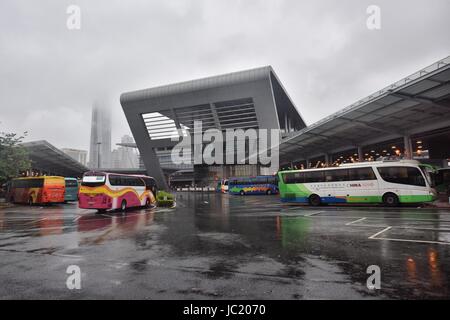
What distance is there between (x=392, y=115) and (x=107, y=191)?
23474 mm

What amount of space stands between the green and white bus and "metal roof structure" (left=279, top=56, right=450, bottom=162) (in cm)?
509

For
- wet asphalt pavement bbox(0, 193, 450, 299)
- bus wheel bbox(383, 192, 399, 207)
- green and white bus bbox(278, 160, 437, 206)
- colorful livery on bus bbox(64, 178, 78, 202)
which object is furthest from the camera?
colorful livery on bus bbox(64, 178, 78, 202)

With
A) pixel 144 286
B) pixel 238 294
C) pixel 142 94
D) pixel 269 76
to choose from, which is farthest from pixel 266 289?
pixel 142 94

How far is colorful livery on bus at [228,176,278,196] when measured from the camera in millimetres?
39688

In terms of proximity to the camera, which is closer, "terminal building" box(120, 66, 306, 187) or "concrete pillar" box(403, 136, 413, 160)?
"concrete pillar" box(403, 136, 413, 160)

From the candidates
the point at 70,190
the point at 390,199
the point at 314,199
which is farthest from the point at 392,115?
the point at 70,190

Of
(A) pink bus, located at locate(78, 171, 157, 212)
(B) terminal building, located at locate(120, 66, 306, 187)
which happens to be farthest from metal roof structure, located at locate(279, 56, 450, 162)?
(B) terminal building, located at locate(120, 66, 306, 187)

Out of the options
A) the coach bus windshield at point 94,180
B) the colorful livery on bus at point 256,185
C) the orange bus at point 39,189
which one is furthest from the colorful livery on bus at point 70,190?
the colorful livery on bus at point 256,185

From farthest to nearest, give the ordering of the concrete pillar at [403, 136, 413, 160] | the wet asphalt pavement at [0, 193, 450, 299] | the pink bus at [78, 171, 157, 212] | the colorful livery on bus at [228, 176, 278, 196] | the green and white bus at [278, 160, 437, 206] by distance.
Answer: the colorful livery on bus at [228, 176, 278, 196]
the concrete pillar at [403, 136, 413, 160]
the green and white bus at [278, 160, 437, 206]
the pink bus at [78, 171, 157, 212]
the wet asphalt pavement at [0, 193, 450, 299]

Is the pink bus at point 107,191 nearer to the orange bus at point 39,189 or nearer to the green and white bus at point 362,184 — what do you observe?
the green and white bus at point 362,184

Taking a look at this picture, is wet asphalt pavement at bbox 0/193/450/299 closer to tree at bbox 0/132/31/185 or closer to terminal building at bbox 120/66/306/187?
tree at bbox 0/132/31/185

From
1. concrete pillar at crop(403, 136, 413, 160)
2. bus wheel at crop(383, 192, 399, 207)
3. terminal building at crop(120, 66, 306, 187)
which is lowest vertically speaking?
bus wheel at crop(383, 192, 399, 207)

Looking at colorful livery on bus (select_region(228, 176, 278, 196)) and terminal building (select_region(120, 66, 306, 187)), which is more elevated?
terminal building (select_region(120, 66, 306, 187))

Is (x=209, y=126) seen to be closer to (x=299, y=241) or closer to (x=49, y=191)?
(x=49, y=191)
